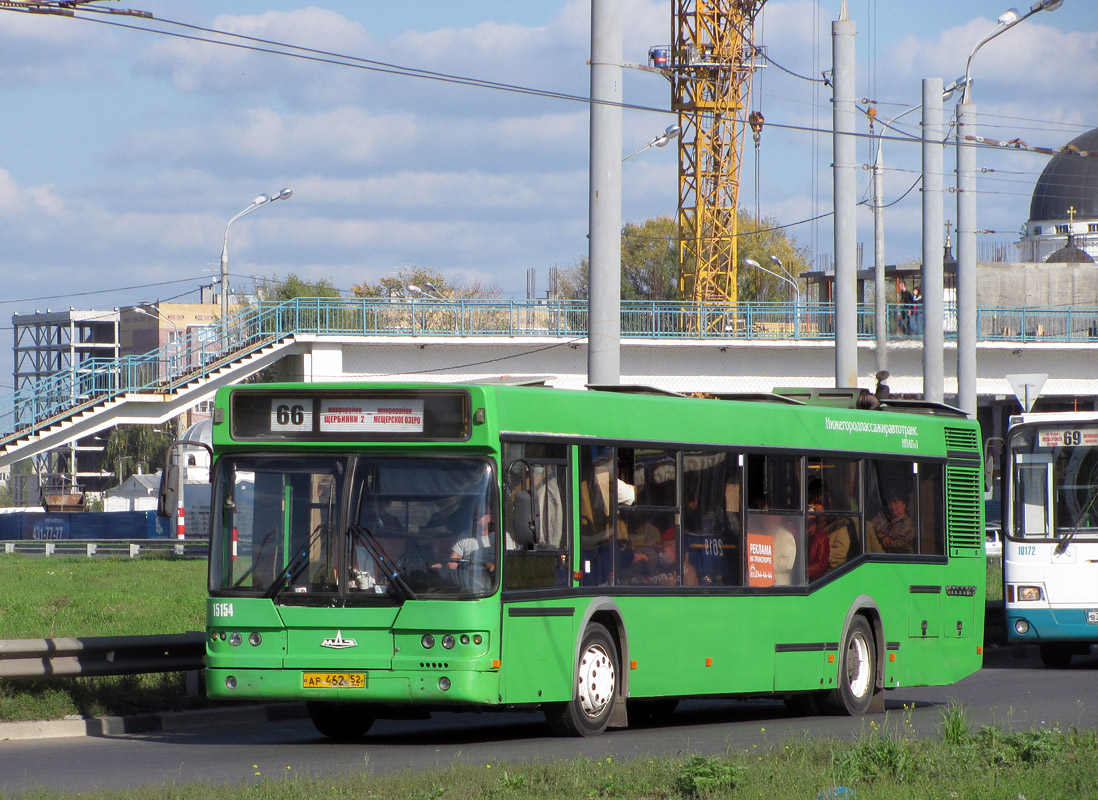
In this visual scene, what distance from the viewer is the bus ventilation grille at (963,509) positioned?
15.7 metres

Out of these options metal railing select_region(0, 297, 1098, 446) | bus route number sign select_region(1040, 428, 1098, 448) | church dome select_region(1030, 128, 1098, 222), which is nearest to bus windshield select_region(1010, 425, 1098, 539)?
bus route number sign select_region(1040, 428, 1098, 448)

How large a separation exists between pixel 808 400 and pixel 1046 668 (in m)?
6.10

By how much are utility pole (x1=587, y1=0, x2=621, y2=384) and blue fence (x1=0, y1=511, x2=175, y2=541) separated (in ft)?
156

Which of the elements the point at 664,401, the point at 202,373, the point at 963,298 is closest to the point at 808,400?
the point at 664,401

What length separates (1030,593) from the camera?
18859 millimetres

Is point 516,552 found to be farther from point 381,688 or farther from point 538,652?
point 381,688

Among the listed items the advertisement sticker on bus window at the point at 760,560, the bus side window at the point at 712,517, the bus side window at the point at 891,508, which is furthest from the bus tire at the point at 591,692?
the bus side window at the point at 891,508

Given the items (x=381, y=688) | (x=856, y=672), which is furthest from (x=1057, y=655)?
(x=381, y=688)

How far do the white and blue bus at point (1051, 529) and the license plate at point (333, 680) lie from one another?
34.6 ft

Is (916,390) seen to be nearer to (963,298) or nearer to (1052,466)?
(963,298)

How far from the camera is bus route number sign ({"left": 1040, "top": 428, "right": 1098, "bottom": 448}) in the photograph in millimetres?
18703

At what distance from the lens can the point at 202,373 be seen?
41656mm

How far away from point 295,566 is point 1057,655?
11890mm

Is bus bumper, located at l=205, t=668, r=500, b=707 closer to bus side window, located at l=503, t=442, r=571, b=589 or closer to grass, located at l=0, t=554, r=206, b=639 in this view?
bus side window, located at l=503, t=442, r=571, b=589
